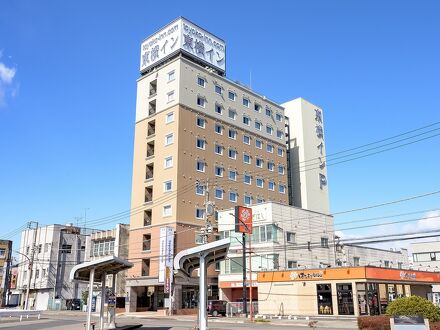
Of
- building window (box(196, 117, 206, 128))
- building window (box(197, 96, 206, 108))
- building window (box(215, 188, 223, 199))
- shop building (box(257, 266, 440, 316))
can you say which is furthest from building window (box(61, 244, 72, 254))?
shop building (box(257, 266, 440, 316))

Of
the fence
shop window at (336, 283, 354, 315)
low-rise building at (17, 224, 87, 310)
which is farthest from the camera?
low-rise building at (17, 224, 87, 310)

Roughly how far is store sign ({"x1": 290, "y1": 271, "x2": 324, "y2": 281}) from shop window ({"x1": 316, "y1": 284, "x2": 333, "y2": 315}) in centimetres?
89

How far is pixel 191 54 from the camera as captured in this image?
236 ft

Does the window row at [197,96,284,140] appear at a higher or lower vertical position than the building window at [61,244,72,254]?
higher

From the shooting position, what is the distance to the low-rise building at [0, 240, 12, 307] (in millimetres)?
88875

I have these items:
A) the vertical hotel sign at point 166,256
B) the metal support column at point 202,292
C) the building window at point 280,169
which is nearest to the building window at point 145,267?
the vertical hotel sign at point 166,256

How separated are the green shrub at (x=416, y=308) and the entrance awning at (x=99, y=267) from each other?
1353cm

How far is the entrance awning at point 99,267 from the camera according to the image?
22450mm

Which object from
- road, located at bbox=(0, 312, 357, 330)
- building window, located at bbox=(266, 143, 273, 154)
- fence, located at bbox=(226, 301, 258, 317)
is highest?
building window, located at bbox=(266, 143, 273, 154)

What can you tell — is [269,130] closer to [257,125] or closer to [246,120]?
[257,125]

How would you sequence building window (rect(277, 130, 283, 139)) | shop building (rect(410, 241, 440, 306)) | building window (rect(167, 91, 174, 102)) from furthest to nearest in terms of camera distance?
1. shop building (rect(410, 241, 440, 306))
2. building window (rect(277, 130, 283, 139))
3. building window (rect(167, 91, 174, 102))

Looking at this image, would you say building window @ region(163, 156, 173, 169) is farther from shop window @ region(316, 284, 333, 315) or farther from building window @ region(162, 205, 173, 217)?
shop window @ region(316, 284, 333, 315)

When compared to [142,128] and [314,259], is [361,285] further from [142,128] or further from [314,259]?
[142,128]

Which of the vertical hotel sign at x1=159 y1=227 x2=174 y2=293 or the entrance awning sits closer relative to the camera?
the entrance awning
